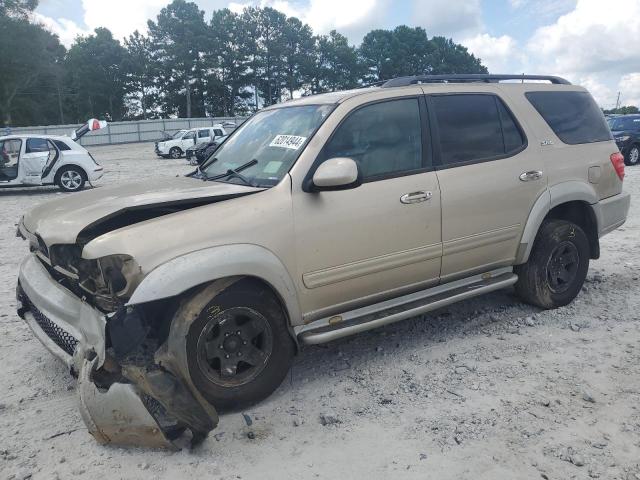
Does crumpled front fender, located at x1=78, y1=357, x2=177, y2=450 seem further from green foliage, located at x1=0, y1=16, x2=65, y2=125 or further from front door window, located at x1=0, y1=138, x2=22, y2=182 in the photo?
green foliage, located at x1=0, y1=16, x2=65, y2=125

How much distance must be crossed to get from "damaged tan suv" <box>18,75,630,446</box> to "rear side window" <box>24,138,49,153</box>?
427 inches

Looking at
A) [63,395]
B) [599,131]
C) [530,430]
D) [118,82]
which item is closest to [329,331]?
[530,430]

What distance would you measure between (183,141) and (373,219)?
81.7 ft

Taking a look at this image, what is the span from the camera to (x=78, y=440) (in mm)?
2912

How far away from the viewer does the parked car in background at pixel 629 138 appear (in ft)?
55.8

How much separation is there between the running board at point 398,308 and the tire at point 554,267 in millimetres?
294

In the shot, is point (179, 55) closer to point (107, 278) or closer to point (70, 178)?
point (70, 178)

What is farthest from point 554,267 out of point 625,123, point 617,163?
point 625,123

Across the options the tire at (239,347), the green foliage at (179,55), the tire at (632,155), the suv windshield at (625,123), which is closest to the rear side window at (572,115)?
the tire at (239,347)

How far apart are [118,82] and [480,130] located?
64.8 m

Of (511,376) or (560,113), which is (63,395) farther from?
(560,113)

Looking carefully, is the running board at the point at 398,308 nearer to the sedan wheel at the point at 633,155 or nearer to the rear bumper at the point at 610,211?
the rear bumper at the point at 610,211

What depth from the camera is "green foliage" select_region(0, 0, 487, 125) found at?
51844 millimetres

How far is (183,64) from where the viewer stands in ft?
205
